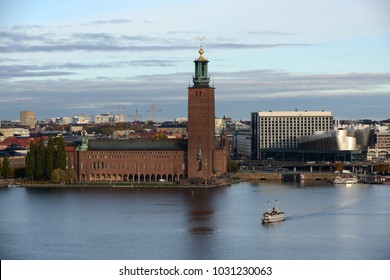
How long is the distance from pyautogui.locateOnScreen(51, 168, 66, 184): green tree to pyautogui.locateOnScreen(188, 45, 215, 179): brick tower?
5.99 m

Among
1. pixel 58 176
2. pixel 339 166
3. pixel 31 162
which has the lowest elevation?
pixel 58 176

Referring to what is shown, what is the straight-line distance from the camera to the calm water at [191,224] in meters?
30.5

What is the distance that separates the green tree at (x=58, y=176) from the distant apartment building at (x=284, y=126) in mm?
35494

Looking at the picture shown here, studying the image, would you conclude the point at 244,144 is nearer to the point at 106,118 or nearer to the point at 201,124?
the point at 201,124

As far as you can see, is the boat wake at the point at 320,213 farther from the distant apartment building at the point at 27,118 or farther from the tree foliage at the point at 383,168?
the distant apartment building at the point at 27,118

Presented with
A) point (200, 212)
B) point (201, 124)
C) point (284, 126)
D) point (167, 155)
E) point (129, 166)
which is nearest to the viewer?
point (200, 212)

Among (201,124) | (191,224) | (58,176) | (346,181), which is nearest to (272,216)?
(191,224)

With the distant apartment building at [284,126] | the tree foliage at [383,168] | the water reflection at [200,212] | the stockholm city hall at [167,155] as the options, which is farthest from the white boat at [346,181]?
the distant apartment building at [284,126]

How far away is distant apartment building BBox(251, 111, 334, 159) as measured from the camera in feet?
296

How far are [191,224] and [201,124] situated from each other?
19.4 metres

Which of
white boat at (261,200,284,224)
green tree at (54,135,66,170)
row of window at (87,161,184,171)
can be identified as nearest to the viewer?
white boat at (261,200,284,224)

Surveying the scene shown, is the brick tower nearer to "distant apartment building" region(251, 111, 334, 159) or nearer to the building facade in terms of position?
the building facade

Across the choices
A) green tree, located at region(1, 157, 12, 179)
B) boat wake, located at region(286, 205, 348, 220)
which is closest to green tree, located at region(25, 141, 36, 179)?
green tree, located at region(1, 157, 12, 179)

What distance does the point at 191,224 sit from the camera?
36656 mm
